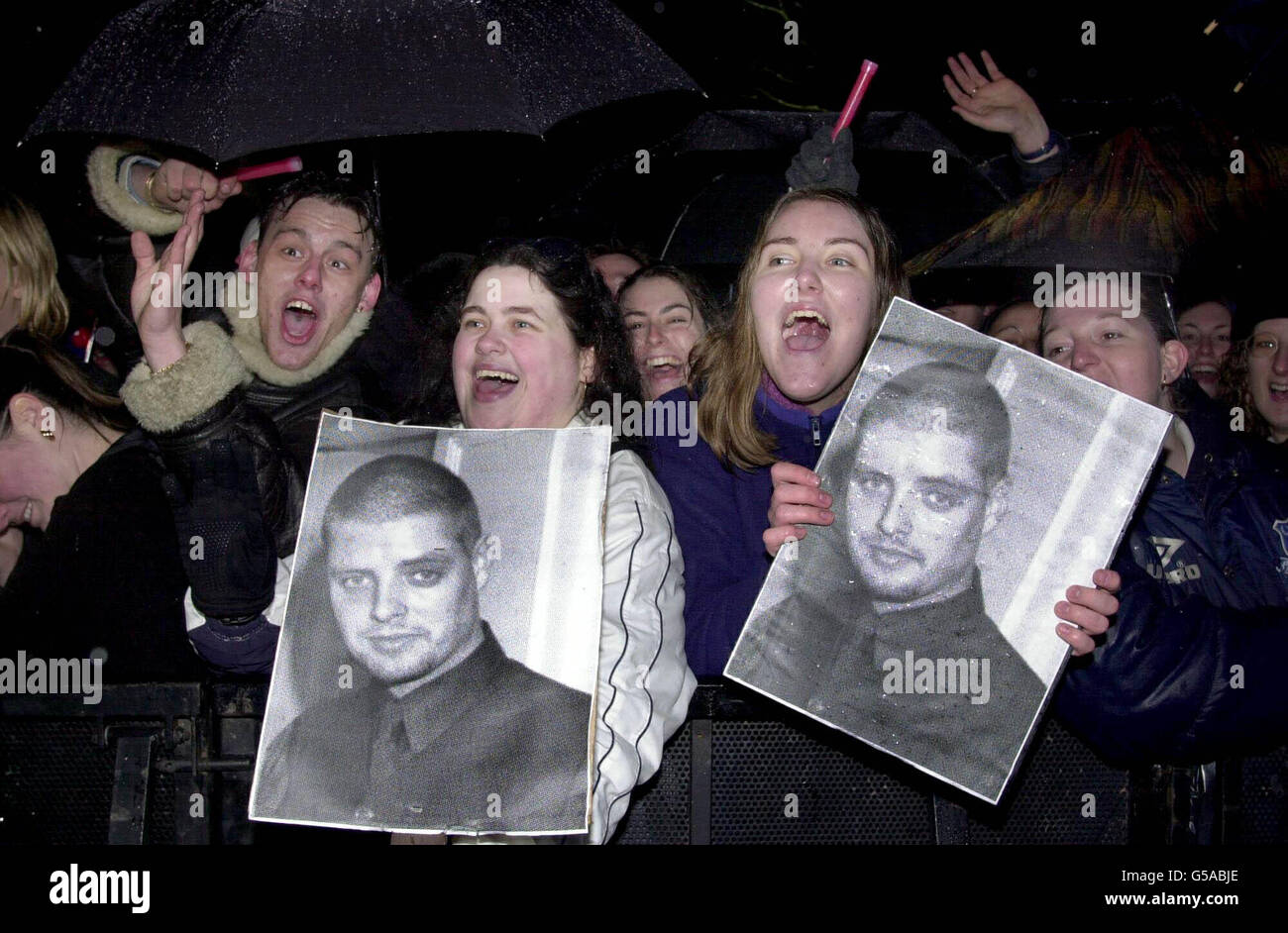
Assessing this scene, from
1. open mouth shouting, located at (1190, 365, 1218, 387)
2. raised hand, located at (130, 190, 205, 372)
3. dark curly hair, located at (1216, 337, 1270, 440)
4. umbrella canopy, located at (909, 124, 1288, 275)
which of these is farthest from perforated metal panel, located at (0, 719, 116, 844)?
open mouth shouting, located at (1190, 365, 1218, 387)

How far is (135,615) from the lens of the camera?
2740mm

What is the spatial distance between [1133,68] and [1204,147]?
12.6 feet

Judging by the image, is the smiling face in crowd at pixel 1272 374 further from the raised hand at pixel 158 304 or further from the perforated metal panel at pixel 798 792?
the raised hand at pixel 158 304

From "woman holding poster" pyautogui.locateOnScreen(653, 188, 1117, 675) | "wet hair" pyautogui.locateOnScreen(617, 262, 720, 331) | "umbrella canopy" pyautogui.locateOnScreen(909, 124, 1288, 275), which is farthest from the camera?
"wet hair" pyautogui.locateOnScreen(617, 262, 720, 331)

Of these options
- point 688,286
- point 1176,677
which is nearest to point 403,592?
point 1176,677

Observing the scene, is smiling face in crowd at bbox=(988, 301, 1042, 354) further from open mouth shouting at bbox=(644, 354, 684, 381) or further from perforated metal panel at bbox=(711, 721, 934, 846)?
perforated metal panel at bbox=(711, 721, 934, 846)

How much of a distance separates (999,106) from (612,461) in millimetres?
2761

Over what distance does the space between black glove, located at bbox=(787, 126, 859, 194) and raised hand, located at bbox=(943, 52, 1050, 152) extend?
126 cm

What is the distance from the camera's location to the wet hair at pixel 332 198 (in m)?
3.69

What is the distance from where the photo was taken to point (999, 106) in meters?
4.57

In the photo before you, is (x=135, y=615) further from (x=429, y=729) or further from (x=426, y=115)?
(x=426, y=115)

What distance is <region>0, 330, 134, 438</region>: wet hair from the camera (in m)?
3.12
